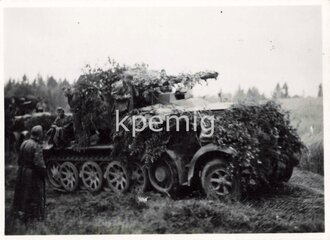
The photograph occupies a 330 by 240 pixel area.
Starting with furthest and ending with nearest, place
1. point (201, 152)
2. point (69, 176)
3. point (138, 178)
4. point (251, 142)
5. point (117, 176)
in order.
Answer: point (69, 176) < point (117, 176) < point (138, 178) < point (201, 152) < point (251, 142)

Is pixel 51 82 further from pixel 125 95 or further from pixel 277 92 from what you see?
pixel 277 92

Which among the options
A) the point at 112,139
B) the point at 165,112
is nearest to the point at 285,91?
the point at 165,112

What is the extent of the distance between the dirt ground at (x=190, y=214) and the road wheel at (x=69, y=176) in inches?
15.5

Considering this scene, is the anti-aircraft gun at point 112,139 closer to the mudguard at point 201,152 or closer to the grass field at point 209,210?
the mudguard at point 201,152

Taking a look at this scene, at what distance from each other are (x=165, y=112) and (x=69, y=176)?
209cm

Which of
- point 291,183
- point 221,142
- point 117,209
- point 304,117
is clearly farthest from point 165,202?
point 304,117

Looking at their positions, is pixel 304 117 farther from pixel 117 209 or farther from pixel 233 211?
pixel 117 209

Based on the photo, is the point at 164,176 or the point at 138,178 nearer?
the point at 164,176

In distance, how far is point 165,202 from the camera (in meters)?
8.23

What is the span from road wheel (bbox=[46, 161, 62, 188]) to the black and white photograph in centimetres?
3

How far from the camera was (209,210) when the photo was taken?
808 centimetres

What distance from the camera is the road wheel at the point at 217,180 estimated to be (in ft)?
26.2

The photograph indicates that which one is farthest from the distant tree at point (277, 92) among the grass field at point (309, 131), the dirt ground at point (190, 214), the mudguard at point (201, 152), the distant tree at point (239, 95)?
the dirt ground at point (190, 214)

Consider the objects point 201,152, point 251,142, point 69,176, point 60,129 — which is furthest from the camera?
point 69,176
